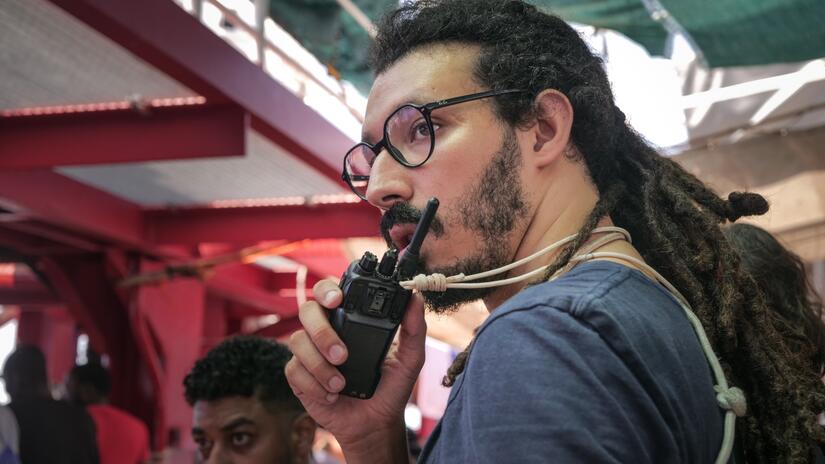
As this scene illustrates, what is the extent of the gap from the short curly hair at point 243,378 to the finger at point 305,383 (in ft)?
5.31

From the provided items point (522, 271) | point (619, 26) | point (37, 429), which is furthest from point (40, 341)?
point (522, 271)

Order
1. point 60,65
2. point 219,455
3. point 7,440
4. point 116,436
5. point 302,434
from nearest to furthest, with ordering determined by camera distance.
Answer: point 219,455 → point 302,434 → point 7,440 → point 60,65 → point 116,436

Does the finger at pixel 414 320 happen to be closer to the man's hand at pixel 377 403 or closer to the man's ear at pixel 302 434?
the man's hand at pixel 377 403

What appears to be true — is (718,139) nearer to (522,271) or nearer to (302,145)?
(302,145)

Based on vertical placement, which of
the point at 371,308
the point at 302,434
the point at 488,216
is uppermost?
the point at 488,216

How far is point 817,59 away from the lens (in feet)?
11.5

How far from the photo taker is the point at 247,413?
9.12 ft

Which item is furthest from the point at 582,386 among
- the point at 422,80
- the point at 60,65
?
the point at 60,65

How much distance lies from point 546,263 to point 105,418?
471 cm

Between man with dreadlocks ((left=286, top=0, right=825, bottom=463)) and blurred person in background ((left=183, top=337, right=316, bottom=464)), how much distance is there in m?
1.41

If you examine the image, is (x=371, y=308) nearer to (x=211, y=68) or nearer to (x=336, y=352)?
(x=336, y=352)

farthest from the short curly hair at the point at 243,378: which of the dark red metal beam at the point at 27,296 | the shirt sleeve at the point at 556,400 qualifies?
the dark red metal beam at the point at 27,296

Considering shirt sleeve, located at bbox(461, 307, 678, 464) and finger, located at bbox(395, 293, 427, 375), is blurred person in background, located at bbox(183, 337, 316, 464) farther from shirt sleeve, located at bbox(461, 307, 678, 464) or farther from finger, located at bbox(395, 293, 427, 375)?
shirt sleeve, located at bbox(461, 307, 678, 464)

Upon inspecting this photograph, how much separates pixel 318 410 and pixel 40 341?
12419 mm
